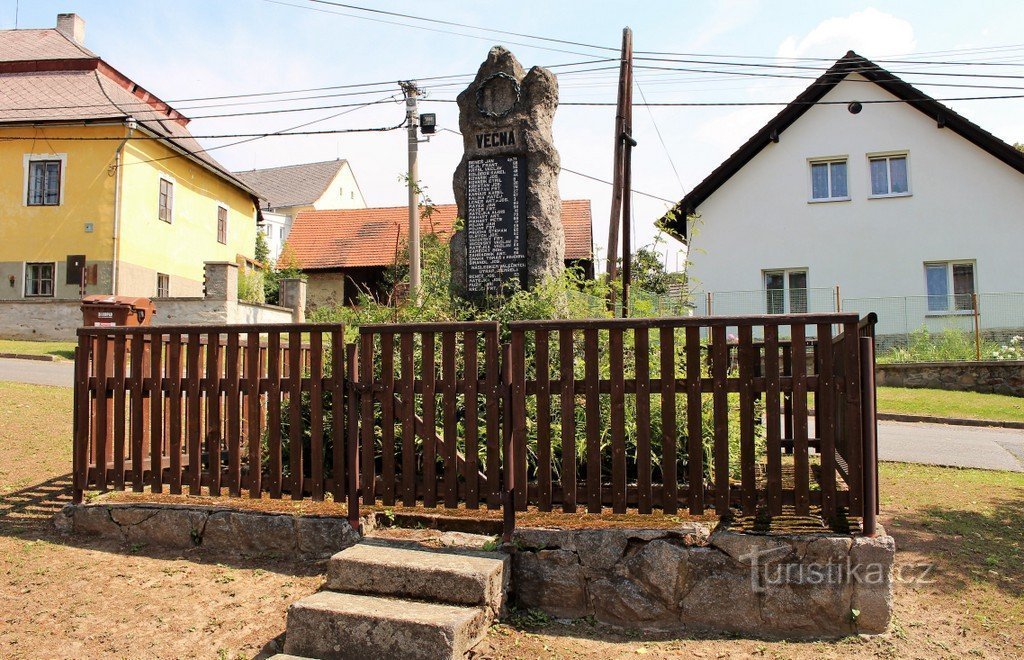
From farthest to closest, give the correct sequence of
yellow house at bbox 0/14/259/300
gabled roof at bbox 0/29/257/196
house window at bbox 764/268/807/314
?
1. gabled roof at bbox 0/29/257/196
2. yellow house at bbox 0/14/259/300
3. house window at bbox 764/268/807/314

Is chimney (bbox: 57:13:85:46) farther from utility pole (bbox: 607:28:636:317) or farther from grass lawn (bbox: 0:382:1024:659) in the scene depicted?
grass lawn (bbox: 0:382:1024:659)

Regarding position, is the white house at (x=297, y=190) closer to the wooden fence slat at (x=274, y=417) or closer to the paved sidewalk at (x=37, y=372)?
the paved sidewalk at (x=37, y=372)

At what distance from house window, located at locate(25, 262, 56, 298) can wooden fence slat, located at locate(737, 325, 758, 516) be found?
23.3 meters

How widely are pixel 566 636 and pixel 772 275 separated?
18413 millimetres

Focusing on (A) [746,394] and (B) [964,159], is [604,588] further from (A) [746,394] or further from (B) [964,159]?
(B) [964,159]

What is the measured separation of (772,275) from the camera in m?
20.4

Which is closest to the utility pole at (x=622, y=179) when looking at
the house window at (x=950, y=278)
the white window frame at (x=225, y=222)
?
the house window at (x=950, y=278)

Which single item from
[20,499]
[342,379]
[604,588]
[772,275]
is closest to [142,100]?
[772,275]

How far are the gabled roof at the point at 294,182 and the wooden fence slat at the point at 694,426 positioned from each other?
41.1 m

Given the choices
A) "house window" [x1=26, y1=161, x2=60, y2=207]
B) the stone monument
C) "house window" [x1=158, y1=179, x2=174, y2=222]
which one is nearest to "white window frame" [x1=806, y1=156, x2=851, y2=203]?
the stone monument

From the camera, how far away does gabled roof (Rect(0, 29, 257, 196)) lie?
22000mm

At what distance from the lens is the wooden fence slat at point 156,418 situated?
495cm

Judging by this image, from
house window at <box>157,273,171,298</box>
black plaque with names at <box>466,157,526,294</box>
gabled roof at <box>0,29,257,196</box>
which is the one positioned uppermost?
gabled roof at <box>0,29,257,196</box>

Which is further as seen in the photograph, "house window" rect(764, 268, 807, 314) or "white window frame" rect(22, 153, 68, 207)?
"white window frame" rect(22, 153, 68, 207)
